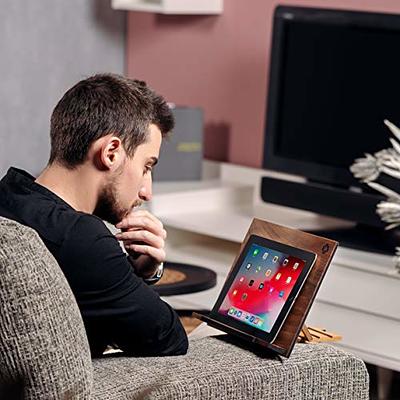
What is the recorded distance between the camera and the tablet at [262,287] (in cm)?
202

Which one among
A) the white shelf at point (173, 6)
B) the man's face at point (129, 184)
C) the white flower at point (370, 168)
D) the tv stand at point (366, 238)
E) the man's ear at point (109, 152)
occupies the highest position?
the white shelf at point (173, 6)

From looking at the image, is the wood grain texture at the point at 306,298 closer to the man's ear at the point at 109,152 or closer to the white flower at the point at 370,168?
the man's ear at the point at 109,152

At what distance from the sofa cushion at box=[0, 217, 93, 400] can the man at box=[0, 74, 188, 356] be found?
0.44 feet

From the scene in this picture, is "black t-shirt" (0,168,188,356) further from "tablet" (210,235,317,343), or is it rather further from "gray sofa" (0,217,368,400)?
"tablet" (210,235,317,343)

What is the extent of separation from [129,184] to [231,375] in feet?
1.30

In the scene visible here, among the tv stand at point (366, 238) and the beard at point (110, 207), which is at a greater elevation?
the beard at point (110, 207)

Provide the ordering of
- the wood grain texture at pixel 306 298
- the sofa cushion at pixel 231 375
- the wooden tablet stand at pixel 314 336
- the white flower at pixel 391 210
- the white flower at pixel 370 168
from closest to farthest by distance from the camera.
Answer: the sofa cushion at pixel 231 375, the wood grain texture at pixel 306 298, the wooden tablet stand at pixel 314 336, the white flower at pixel 391 210, the white flower at pixel 370 168

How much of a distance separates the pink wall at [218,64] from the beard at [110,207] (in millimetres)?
1934

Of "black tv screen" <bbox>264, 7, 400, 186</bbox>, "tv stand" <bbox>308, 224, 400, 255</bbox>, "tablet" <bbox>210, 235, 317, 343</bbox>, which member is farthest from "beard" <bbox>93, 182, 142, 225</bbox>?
"black tv screen" <bbox>264, 7, 400, 186</bbox>

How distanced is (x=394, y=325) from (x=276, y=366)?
4.06ft

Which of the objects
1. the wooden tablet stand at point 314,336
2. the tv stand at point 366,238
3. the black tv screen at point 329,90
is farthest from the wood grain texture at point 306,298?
the black tv screen at point 329,90

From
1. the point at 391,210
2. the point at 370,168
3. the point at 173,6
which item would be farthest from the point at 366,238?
the point at 173,6

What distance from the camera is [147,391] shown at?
6.12ft

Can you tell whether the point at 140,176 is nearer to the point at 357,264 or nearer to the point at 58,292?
the point at 58,292
